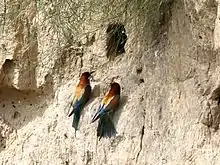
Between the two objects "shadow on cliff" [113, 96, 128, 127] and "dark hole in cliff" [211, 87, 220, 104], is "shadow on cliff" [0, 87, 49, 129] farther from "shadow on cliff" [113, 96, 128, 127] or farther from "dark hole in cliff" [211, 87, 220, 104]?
"dark hole in cliff" [211, 87, 220, 104]

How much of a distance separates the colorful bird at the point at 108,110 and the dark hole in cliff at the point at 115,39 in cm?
20

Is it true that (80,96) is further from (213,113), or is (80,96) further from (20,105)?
(213,113)

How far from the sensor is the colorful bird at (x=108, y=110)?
3.34 m

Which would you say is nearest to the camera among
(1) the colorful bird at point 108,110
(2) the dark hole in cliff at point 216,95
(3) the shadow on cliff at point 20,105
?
(2) the dark hole in cliff at point 216,95

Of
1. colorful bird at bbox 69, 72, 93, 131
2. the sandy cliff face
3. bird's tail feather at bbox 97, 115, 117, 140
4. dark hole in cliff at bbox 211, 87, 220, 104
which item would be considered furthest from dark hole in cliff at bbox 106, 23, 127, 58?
dark hole in cliff at bbox 211, 87, 220, 104

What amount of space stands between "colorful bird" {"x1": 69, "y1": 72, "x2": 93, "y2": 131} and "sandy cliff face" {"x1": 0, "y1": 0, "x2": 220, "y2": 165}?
0.03 meters

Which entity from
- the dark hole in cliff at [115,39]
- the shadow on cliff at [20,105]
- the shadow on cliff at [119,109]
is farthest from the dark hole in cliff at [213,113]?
the shadow on cliff at [20,105]

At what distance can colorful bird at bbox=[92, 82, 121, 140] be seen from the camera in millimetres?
3338

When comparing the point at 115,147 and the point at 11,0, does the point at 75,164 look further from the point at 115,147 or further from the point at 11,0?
the point at 11,0

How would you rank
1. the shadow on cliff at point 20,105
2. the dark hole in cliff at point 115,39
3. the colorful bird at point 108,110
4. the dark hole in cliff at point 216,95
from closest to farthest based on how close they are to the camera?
the dark hole in cliff at point 216,95, the colorful bird at point 108,110, the dark hole in cliff at point 115,39, the shadow on cliff at point 20,105

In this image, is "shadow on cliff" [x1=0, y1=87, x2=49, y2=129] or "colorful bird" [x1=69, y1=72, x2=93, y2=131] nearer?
"colorful bird" [x1=69, y1=72, x2=93, y2=131]

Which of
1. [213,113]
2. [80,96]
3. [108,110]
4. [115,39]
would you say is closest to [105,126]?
[108,110]

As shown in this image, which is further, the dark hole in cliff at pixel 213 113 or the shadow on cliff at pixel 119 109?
the shadow on cliff at pixel 119 109

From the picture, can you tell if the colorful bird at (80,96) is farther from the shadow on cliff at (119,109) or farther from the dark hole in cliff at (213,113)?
the dark hole in cliff at (213,113)
